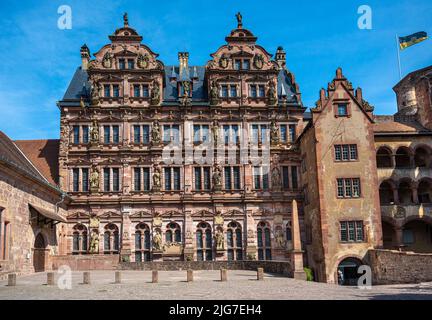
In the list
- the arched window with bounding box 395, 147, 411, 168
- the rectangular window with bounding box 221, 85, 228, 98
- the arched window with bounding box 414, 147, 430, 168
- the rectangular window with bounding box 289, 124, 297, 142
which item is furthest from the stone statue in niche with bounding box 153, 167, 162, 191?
the arched window with bounding box 414, 147, 430, 168

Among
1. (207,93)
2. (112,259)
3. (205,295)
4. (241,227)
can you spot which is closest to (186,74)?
(207,93)

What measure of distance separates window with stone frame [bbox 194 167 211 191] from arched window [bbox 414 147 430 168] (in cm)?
1750

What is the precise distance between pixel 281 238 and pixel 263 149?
25.2ft

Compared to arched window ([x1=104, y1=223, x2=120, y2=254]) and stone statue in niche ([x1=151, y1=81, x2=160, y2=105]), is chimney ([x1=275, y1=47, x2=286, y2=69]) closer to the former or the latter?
stone statue in niche ([x1=151, y1=81, x2=160, y2=105])

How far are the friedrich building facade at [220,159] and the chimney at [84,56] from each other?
9.96 ft

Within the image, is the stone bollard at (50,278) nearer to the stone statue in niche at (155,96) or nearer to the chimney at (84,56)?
the stone statue in niche at (155,96)

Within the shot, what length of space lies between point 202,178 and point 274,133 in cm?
735

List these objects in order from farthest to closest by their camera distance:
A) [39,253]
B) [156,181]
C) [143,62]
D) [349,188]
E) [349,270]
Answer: [143,62] < [156,181] < [349,188] < [349,270] < [39,253]

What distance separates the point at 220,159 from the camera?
39094 mm

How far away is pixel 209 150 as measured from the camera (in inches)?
1537

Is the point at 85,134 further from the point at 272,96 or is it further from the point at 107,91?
the point at 272,96

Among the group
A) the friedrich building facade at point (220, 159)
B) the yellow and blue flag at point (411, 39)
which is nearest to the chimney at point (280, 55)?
the friedrich building facade at point (220, 159)

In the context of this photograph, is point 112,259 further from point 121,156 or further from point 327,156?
point 327,156

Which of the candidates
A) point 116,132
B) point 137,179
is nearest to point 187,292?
point 137,179
